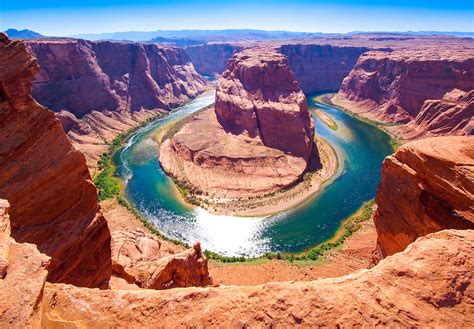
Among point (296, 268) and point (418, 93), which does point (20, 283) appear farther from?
point (418, 93)

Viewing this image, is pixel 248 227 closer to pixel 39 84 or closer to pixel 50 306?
pixel 50 306

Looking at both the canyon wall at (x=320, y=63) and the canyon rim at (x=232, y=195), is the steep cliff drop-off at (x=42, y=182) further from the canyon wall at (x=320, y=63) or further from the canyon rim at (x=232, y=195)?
the canyon wall at (x=320, y=63)

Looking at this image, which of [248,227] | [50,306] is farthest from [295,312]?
[248,227]

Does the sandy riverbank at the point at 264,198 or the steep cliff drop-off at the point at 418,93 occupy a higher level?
the steep cliff drop-off at the point at 418,93

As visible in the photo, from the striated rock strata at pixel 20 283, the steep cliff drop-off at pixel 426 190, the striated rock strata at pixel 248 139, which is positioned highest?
the striated rock strata at pixel 20 283

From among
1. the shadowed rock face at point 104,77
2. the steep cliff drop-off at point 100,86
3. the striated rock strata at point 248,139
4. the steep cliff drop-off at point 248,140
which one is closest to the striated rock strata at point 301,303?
the steep cliff drop-off at point 248,140

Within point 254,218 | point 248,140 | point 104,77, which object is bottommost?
point 254,218

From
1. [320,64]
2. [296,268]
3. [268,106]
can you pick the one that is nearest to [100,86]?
[268,106]
